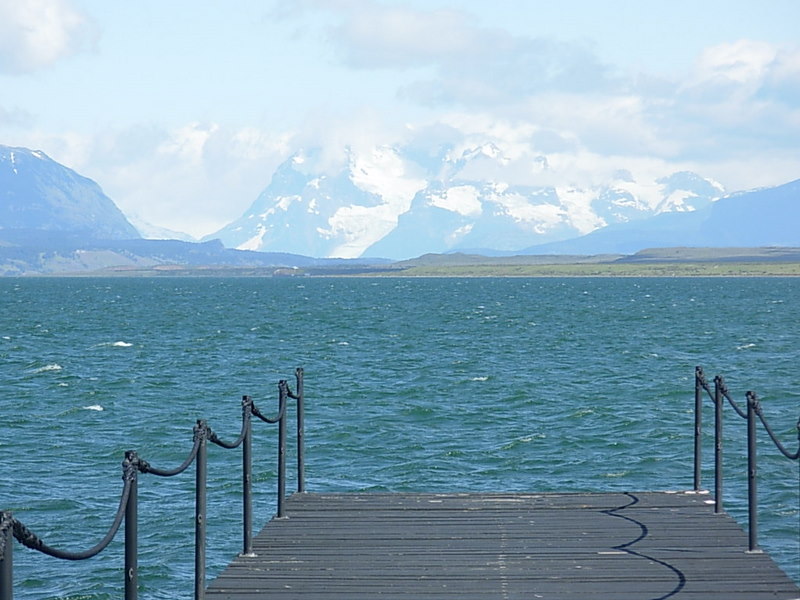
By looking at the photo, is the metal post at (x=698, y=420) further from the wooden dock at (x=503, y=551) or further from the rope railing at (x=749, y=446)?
the wooden dock at (x=503, y=551)

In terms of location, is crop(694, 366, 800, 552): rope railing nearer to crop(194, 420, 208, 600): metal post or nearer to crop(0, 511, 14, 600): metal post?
crop(194, 420, 208, 600): metal post

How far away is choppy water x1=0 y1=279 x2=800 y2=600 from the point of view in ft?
64.2

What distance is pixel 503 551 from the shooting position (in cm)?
1125

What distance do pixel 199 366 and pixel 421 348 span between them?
12993mm

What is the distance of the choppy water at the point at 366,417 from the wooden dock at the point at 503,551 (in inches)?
156

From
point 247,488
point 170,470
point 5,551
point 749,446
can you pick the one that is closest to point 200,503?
point 170,470

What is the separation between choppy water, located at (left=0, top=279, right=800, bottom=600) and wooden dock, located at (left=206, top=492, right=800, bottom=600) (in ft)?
13.0

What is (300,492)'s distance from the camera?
47.9 ft

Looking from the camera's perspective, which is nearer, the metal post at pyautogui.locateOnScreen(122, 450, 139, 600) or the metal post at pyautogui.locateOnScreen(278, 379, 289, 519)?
the metal post at pyautogui.locateOnScreen(122, 450, 139, 600)

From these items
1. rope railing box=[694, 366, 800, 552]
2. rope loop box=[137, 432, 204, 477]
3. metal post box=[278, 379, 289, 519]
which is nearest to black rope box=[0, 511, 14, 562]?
rope loop box=[137, 432, 204, 477]

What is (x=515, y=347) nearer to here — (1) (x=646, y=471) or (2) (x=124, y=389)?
(2) (x=124, y=389)

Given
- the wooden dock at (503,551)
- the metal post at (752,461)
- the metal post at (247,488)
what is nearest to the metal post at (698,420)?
the wooden dock at (503,551)

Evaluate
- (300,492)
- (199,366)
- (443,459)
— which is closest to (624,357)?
(199,366)

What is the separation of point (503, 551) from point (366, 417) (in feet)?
72.3
